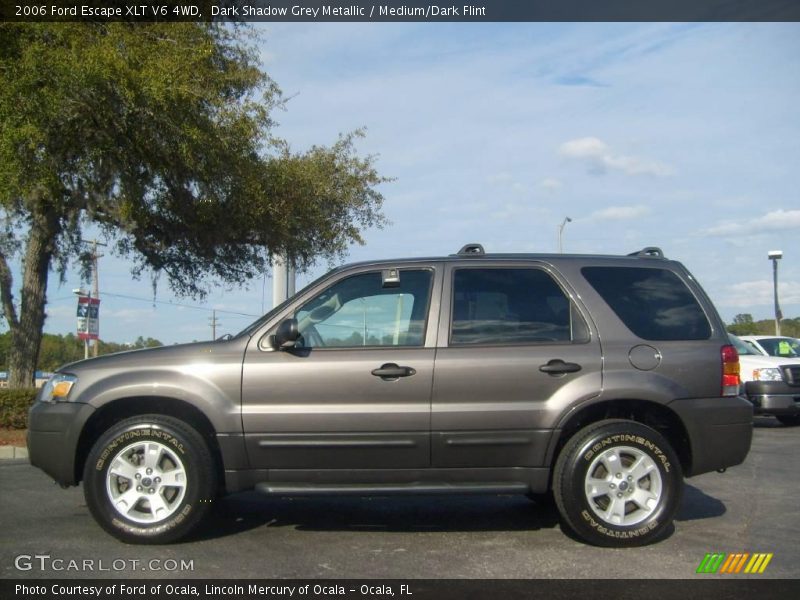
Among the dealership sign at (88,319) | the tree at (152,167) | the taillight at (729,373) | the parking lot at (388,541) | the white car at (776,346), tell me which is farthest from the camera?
the dealership sign at (88,319)

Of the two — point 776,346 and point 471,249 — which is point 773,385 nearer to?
point 776,346

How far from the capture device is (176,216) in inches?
567

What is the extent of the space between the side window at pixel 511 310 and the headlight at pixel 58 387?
2.62m

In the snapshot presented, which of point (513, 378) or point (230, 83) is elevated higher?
point (230, 83)

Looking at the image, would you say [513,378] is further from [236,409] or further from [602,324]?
[236,409]

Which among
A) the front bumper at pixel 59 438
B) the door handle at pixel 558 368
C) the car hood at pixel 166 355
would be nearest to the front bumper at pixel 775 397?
the door handle at pixel 558 368

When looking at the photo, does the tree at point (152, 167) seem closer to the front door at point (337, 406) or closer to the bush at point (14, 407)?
the bush at point (14, 407)

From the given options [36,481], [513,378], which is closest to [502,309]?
[513,378]

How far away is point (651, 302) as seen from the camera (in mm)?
6047

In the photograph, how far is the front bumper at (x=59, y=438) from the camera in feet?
18.5

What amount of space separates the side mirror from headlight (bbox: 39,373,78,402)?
55.7 inches

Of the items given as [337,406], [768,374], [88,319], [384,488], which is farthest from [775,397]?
[88,319]
